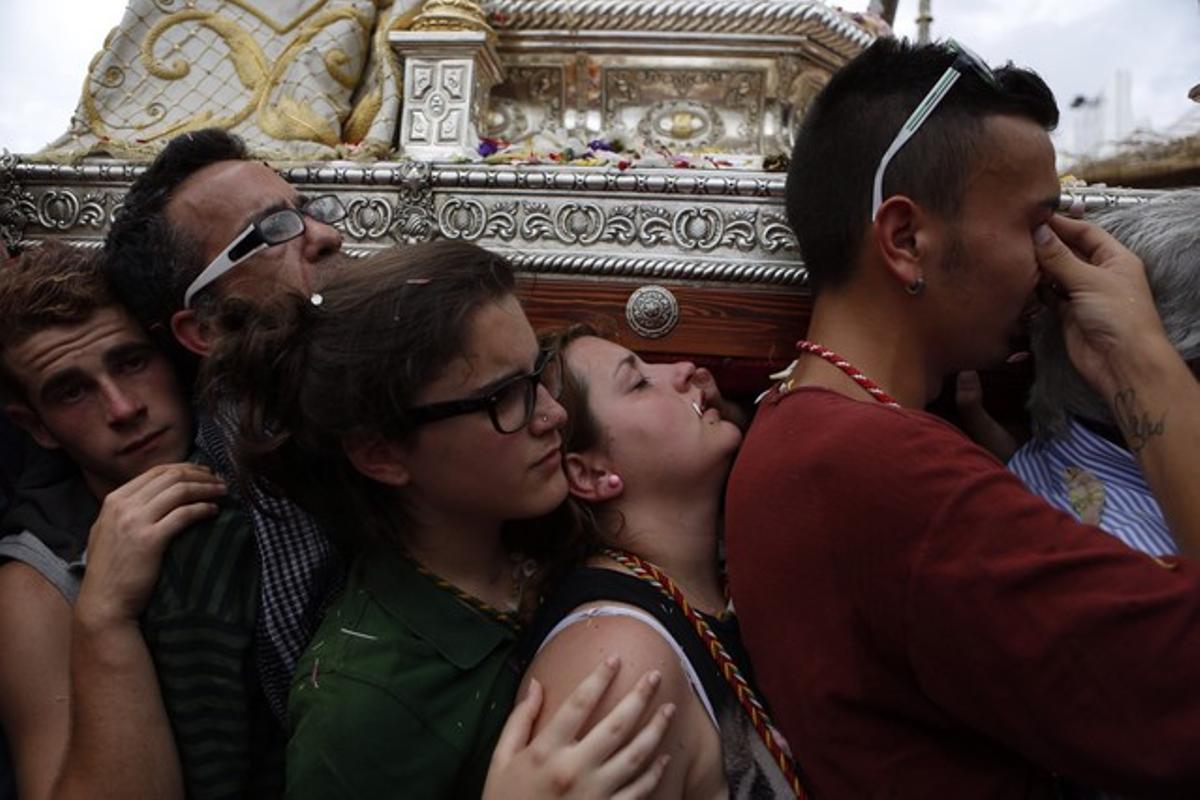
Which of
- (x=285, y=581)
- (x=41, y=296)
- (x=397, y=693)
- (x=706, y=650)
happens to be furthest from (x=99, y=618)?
(x=706, y=650)

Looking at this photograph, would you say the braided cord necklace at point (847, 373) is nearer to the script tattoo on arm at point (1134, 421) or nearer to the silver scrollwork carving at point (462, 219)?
the script tattoo on arm at point (1134, 421)

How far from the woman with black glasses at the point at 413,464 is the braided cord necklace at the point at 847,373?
1.16 ft

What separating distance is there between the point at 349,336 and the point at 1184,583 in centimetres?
100

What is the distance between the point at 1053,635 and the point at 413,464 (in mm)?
810

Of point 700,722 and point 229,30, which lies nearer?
point 700,722

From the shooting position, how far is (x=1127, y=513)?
130cm

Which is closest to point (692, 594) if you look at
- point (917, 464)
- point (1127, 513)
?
point (917, 464)

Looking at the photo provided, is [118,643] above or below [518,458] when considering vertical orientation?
below

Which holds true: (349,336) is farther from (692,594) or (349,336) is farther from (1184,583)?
(1184,583)

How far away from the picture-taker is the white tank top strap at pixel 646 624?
1228 millimetres

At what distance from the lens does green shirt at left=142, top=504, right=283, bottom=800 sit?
137 cm

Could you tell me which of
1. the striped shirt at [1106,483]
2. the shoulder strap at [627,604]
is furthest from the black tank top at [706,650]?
the striped shirt at [1106,483]

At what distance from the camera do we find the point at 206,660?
138 centimetres

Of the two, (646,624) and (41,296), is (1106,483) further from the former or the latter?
(41,296)
